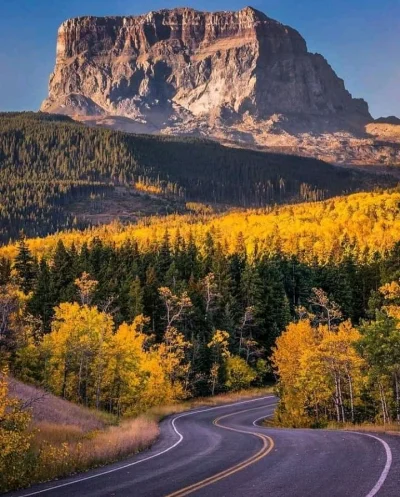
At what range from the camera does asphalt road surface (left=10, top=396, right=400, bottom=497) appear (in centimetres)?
1347

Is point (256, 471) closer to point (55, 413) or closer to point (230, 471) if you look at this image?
point (230, 471)

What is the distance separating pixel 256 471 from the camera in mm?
16203

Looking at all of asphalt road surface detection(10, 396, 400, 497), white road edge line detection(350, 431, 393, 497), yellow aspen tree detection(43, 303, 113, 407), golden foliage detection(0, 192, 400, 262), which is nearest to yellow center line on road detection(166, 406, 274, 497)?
asphalt road surface detection(10, 396, 400, 497)

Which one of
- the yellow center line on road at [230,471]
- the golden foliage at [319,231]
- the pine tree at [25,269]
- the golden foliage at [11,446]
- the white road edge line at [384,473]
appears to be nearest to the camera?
the white road edge line at [384,473]

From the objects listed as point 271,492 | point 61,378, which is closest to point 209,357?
point 61,378

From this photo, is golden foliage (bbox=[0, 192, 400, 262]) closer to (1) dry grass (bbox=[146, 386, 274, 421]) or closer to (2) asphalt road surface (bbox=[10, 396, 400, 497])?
(1) dry grass (bbox=[146, 386, 274, 421])

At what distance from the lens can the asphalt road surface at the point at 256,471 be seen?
1347 cm

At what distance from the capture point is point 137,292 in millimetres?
75938

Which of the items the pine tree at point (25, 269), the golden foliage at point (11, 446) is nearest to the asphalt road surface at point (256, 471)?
the golden foliage at point (11, 446)

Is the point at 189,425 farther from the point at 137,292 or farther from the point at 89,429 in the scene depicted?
the point at 137,292

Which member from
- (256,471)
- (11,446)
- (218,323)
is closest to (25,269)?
(218,323)

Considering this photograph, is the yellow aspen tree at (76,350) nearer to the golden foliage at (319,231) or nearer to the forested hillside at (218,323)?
the forested hillside at (218,323)

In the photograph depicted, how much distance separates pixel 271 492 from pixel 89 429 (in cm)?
1976

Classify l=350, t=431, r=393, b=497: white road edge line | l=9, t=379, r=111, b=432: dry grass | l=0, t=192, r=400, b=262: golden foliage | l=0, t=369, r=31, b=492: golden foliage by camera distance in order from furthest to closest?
l=0, t=192, r=400, b=262: golden foliage
l=9, t=379, r=111, b=432: dry grass
l=0, t=369, r=31, b=492: golden foliage
l=350, t=431, r=393, b=497: white road edge line
